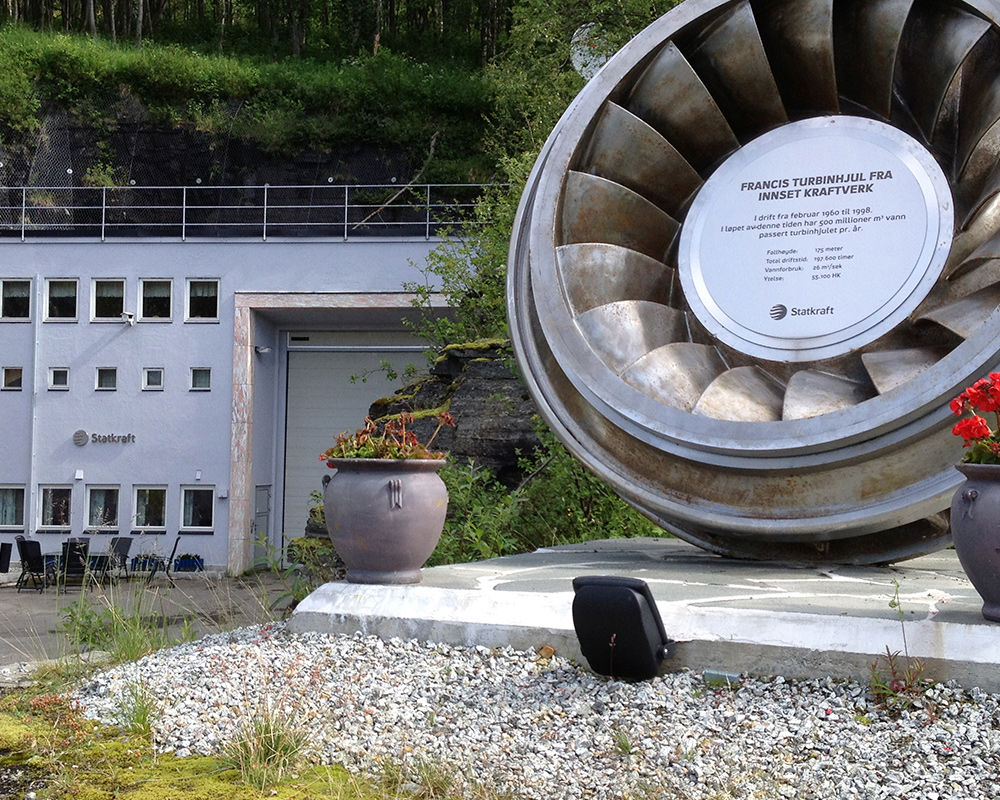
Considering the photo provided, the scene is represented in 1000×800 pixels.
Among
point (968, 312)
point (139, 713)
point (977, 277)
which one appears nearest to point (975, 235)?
point (977, 277)

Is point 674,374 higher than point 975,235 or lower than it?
lower

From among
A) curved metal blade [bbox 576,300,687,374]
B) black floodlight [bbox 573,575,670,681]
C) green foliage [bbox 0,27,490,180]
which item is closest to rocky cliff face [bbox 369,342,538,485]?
curved metal blade [bbox 576,300,687,374]

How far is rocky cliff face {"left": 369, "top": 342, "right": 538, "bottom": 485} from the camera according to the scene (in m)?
9.81

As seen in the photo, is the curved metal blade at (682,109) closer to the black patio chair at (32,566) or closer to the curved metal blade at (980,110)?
the curved metal blade at (980,110)

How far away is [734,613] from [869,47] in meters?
3.79

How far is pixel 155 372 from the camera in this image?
975 inches

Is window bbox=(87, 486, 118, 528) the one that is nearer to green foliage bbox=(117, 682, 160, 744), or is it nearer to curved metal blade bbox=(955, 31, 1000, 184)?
green foliage bbox=(117, 682, 160, 744)

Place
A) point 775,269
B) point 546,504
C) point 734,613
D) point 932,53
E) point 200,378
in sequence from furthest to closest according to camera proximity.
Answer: point 200,378 → point 546,504 → point 775,269 → point 932,53 → point 734,613

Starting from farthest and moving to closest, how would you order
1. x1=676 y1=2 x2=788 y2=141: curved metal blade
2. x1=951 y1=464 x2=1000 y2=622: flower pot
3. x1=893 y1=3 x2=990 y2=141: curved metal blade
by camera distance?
x1=676 y1=2 x2=788 y2=141: curved metal blade, x1=893 y1=3 x2=990 y2=141: curved metal blade, x1=951 y1=464 x2=1000 y2=622: flower pot

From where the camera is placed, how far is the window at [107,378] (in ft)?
81.1

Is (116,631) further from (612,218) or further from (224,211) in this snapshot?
(224,211)

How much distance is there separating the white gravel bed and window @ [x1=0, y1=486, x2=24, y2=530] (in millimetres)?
21863

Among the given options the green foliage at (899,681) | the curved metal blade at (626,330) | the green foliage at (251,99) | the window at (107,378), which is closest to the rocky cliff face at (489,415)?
the curved metal blade at (626,330)

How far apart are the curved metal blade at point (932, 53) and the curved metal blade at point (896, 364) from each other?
1411mm
